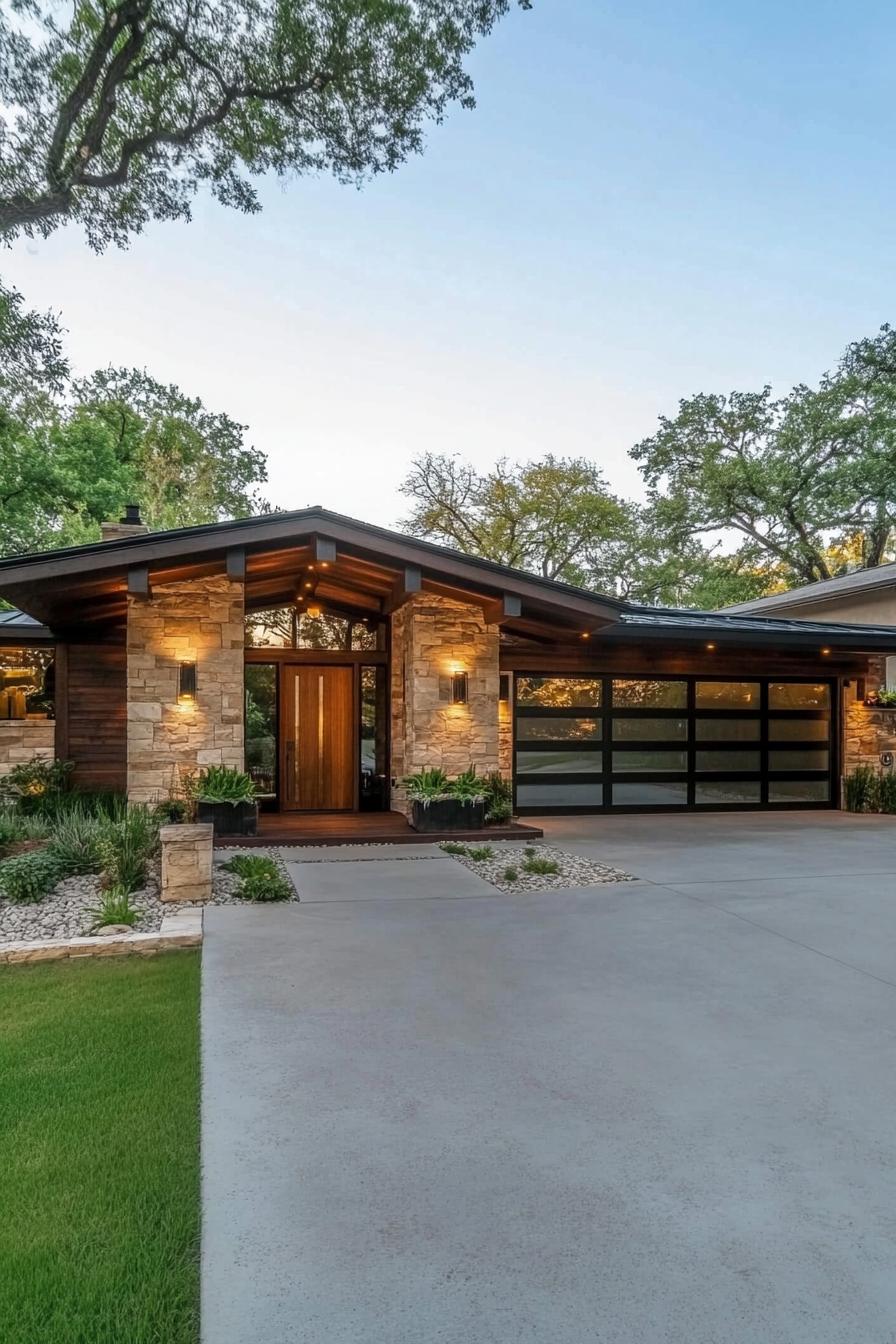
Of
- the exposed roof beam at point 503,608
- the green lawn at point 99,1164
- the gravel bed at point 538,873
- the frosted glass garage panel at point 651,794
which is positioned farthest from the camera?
the frosted glass garage panel at point 651,794

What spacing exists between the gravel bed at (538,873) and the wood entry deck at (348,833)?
353 millimetres

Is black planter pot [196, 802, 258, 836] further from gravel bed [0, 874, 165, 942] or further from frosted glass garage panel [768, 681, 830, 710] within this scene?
frosted glass garage panel [768, 681, 830, 710]

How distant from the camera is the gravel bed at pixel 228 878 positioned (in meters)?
5.99

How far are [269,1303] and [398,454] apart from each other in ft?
85.7

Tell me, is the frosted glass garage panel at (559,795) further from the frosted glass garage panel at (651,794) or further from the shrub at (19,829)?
the shrub at (19,829)

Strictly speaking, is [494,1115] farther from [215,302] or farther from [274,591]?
[215,302]

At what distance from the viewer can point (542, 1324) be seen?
185 centimetres

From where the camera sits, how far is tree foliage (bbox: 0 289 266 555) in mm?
15398

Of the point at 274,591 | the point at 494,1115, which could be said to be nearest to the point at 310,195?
the point at 274,591

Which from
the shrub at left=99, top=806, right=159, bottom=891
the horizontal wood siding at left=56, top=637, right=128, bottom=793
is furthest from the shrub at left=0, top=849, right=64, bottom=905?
the horizontal wood siding at left=56, top=637, right=128, bottom=793

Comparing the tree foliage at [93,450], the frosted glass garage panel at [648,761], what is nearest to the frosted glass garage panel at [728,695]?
the frosted glass garage panel at [648,761]

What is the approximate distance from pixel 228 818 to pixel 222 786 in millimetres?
359

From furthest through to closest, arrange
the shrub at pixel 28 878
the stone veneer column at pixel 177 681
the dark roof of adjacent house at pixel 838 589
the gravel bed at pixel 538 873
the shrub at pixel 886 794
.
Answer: the dark roof of adjacent house at pixel 838 589 < the shrub at pixel 886 794 < the stone veneer column at pixel 177 681 < the gravel bed at pixel 538 873 < the shrub at pixel 28 878

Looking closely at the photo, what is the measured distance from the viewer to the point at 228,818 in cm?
829
